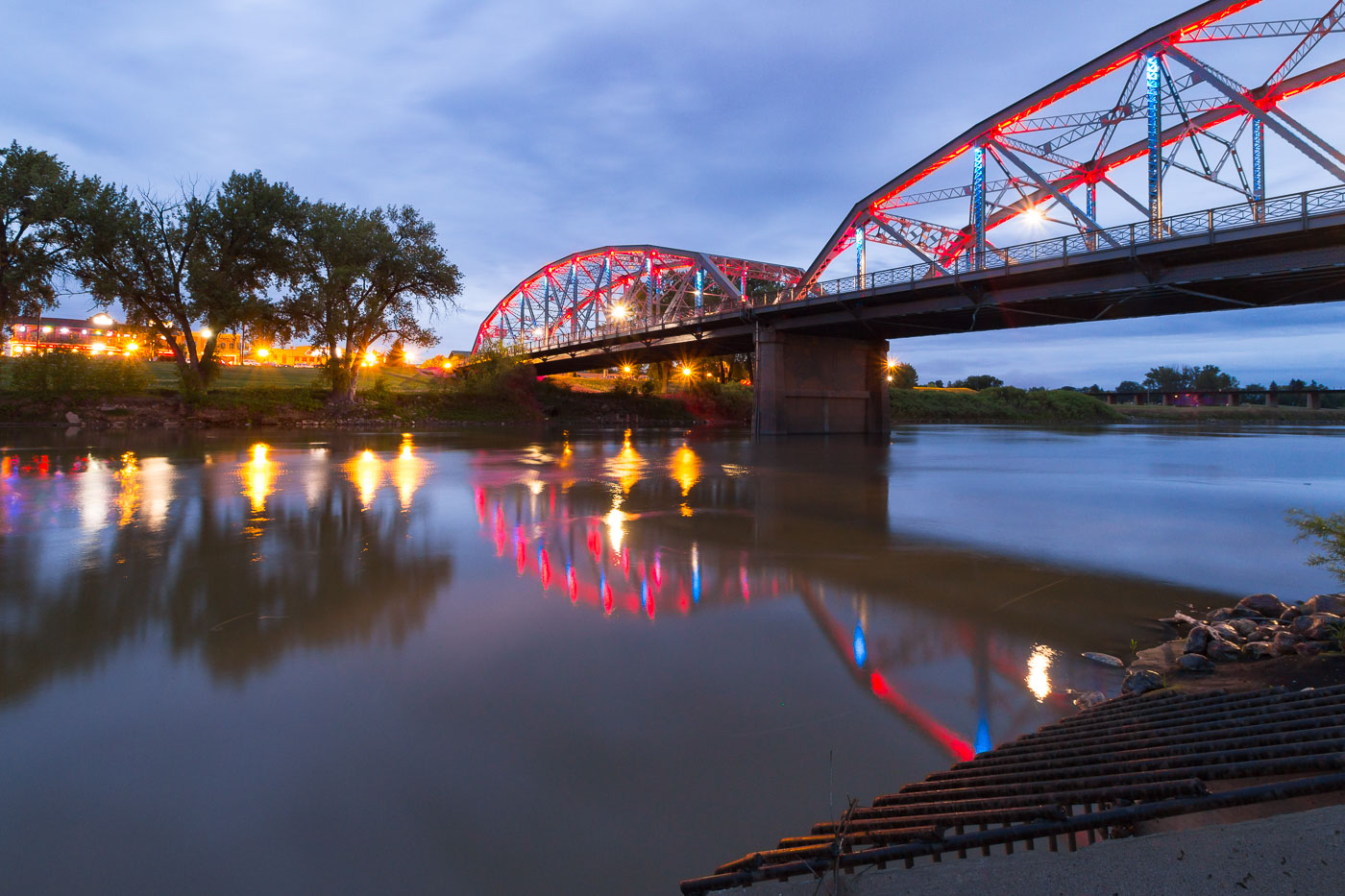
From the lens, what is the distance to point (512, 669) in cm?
477

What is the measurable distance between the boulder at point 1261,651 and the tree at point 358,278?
1829 inches

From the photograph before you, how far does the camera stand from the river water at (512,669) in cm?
296

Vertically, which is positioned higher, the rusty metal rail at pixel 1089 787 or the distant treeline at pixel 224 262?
the distant treeline at pixel 224 262

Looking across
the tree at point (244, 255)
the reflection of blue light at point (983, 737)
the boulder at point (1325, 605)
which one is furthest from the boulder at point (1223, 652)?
the tree at point (244, 255)

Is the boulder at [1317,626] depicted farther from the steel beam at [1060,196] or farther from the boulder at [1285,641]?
the steel beam at [1060,196]

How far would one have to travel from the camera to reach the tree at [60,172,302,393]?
119 ft

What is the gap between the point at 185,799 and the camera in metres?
3.17

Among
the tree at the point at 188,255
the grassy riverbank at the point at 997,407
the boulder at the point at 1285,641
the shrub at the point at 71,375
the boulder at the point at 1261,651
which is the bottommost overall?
the boulder at the point at 1261,651

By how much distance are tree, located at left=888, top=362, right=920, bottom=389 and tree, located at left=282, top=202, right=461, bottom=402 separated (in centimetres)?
7183

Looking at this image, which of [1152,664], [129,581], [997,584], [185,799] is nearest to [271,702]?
[185,799]

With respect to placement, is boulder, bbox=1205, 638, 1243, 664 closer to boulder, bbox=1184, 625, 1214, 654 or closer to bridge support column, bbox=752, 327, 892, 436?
boulder, bbox=1184, 625, 1214, 654

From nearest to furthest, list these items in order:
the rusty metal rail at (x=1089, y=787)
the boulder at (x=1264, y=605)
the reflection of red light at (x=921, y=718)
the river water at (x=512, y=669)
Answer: the rusty metal rail at (x=1089, y=787), the river water at (x=512, y=669), the reflection of red light at (x=921, y=718), the boulder at (x=1264, y=605)

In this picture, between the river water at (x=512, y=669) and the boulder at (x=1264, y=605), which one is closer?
the river water at (x=512, y=669)

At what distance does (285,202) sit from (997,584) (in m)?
47.4
